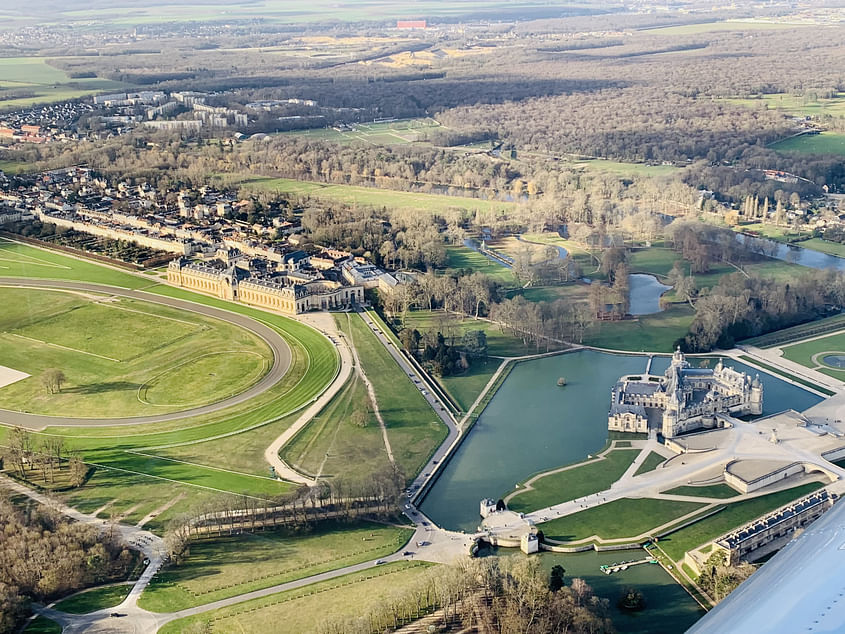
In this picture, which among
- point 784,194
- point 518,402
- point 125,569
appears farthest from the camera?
point 784,194

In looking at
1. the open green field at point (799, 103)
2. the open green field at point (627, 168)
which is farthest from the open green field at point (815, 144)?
the open green field at point (627, 168)

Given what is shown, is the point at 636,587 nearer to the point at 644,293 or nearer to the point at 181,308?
the point at 644,293

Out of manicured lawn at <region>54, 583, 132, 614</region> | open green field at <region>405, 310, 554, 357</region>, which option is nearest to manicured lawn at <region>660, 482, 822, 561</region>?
open green field at <region>405, 310, 554, 357</region>

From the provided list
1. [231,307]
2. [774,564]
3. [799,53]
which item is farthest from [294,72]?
[774,564]

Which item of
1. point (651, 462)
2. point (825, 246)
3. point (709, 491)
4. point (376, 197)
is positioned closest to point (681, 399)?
point (651, 462)

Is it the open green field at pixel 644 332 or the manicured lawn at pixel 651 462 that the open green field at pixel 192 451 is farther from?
the open green field at pixel 644 332

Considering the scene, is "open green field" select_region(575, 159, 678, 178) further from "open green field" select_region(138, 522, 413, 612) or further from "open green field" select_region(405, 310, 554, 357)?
"open green field" select_region(138, 522, 413, 612)

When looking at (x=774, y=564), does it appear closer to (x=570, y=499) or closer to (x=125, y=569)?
(x=570, y=499)
